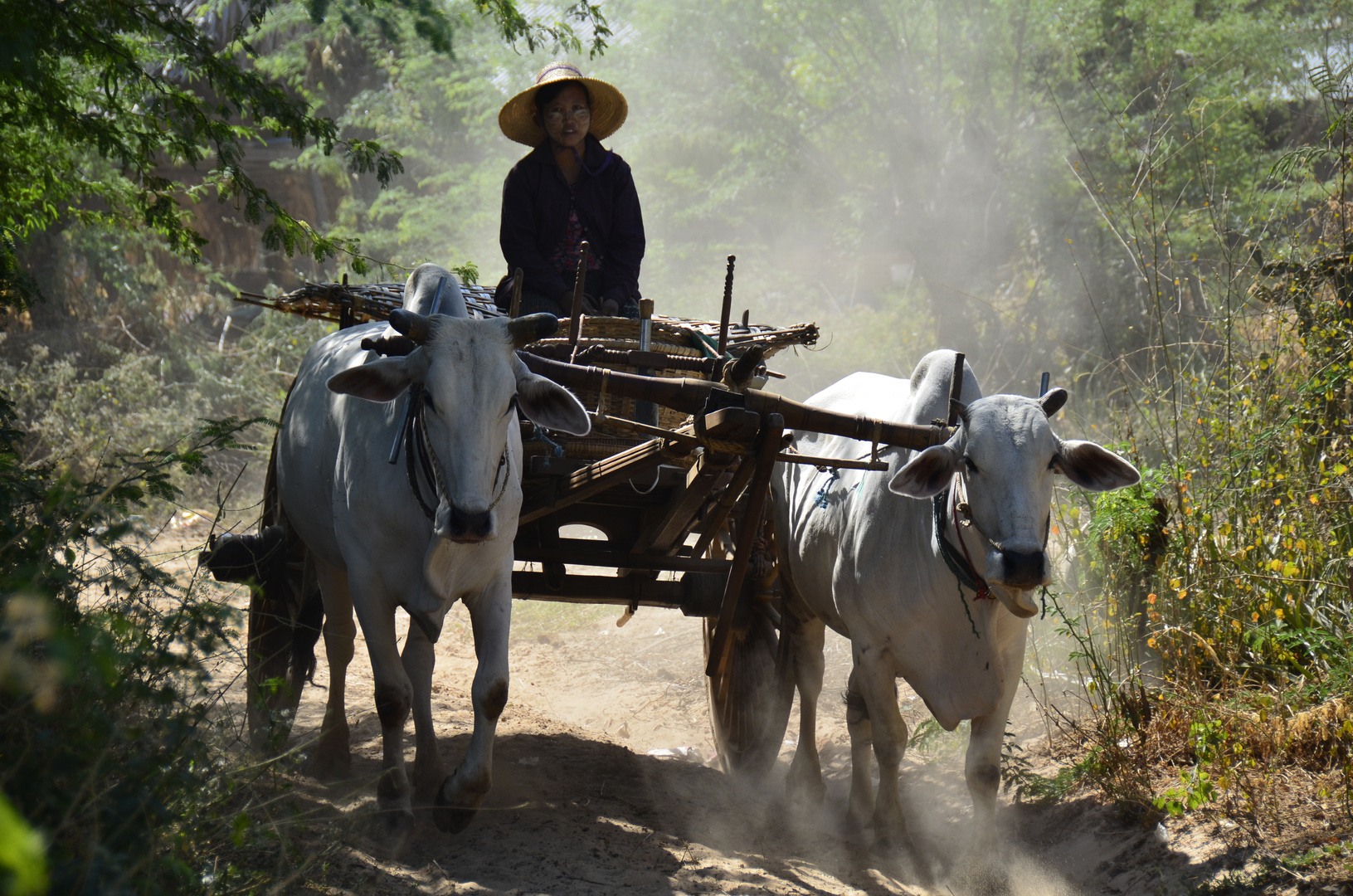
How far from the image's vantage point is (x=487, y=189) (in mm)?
18094

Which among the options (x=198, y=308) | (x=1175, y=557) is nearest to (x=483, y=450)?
(x=1175, y=557)

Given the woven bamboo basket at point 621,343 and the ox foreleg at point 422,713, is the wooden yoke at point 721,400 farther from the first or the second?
the ox foreleg at point 422,713

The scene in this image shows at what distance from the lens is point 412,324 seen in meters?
3.19

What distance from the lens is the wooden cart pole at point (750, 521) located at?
3.14 metres

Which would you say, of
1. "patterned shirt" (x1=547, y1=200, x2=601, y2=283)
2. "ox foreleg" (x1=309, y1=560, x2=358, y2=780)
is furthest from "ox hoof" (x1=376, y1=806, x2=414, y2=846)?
"patterned shirt" (x1=547, y1=200, x2=601, y2=283)

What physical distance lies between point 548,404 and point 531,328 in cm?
26

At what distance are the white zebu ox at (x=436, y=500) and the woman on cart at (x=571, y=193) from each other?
1.27 m

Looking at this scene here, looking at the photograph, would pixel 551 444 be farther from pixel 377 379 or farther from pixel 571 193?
pixel 571 193

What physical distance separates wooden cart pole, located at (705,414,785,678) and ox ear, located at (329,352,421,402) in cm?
111

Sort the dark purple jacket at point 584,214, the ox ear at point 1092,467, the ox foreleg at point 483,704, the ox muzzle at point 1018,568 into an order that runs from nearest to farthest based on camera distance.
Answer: the ox muzzle at point 1018,568
the ox ear at point 1092,467
the ox foreleg at point 483,704
the dark purple jacket at point 584,214

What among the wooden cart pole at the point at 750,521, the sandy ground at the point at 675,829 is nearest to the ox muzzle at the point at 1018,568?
the wooden cart pole at the point at 750,521

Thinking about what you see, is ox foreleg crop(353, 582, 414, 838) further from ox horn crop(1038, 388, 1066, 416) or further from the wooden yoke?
ox horn crop(1038, 388, 1066, 416)

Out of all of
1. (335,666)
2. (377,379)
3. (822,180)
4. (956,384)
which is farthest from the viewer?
(822,180)

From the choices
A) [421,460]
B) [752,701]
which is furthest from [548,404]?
[752,701]
